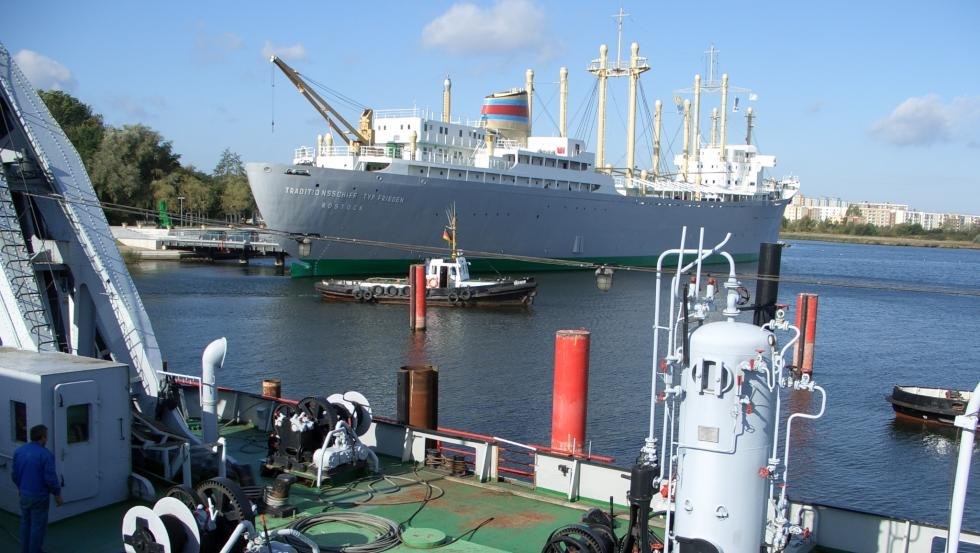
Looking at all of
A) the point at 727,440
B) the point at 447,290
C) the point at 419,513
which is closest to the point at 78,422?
the point at 419,513

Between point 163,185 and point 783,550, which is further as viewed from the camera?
point 163,185

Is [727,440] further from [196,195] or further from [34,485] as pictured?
[196,195]

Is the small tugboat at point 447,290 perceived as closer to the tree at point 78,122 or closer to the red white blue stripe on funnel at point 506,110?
the red white blue stripe on funnel at point 506,110

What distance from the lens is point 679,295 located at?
616 cm

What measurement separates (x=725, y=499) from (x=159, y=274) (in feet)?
167

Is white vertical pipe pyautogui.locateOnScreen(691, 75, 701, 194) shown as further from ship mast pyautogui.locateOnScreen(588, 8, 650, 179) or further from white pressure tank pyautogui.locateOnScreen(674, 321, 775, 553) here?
white pressure tank pyautogui.locateOnScreen(674, 321, 775, 553)

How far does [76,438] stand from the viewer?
7148 mm

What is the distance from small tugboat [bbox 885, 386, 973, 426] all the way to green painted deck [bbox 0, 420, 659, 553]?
15.7 meters

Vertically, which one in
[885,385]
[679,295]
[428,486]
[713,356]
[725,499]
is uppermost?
[679,295]

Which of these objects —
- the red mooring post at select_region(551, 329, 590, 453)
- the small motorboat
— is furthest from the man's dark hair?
the small motorboat

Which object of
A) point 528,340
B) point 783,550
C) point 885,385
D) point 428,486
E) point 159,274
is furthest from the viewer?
point 159,274

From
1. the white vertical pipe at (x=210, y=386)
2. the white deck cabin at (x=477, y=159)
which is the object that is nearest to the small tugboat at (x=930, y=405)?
the white vertical pipe at (x=210, y=386)

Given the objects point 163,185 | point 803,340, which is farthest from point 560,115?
point 803,340

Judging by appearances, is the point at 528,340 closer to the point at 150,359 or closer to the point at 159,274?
the point at 150,359
